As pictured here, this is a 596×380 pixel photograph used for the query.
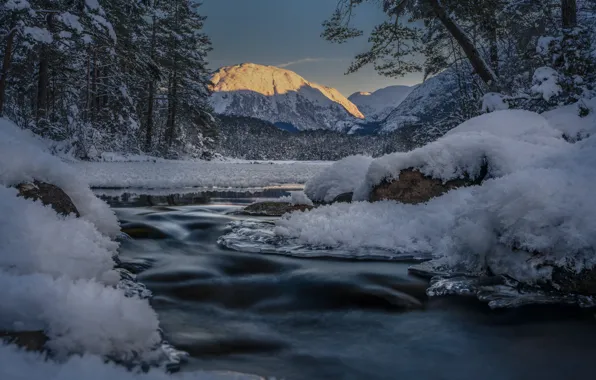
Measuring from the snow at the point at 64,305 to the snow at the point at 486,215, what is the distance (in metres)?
2.46

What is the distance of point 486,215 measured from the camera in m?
3.81

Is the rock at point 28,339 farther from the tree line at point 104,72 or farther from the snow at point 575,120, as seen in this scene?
the tree line at point 104,72

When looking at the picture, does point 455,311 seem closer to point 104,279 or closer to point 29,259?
point 104,279

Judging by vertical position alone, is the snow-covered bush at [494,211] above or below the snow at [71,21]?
below

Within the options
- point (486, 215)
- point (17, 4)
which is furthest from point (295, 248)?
point (17, 4)

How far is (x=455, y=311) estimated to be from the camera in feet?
10.2

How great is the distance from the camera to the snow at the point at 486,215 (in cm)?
338

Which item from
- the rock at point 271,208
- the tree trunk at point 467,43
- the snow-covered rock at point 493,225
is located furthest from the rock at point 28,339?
the tree trunk at point 467,43

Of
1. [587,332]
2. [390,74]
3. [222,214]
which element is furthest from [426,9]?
[587,332]

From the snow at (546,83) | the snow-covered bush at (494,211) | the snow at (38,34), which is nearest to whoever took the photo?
the snow-covered bush at (494,211)

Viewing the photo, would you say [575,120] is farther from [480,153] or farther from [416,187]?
[416,187]

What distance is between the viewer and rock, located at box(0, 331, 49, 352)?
1.74 metres

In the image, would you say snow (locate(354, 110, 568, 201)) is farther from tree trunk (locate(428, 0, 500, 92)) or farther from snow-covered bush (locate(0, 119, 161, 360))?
snow-covered bush (locate(0, 119, 161, 360))

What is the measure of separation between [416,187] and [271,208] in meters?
2.98
